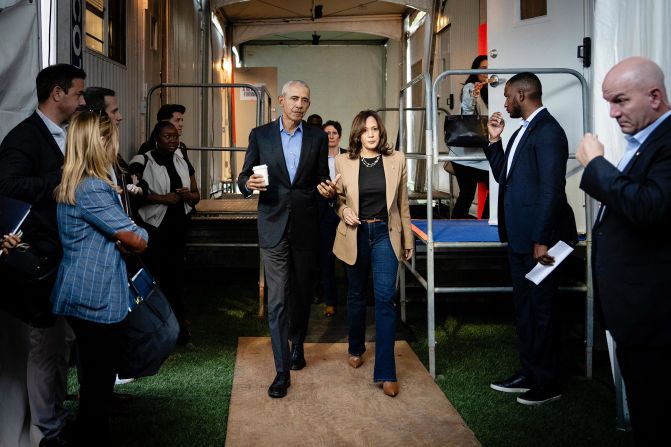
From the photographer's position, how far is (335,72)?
61.9 ft

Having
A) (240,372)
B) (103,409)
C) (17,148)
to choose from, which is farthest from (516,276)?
(17,148)

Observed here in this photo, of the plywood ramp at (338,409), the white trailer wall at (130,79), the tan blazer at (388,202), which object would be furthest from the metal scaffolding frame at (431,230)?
the white trailer wall at (130,79)

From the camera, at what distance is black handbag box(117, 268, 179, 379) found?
2.98 metres

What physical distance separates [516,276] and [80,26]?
3.46 meters

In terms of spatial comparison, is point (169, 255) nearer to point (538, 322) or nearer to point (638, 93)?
point (538, 322)

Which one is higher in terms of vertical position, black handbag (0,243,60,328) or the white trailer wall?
the white trailer wall

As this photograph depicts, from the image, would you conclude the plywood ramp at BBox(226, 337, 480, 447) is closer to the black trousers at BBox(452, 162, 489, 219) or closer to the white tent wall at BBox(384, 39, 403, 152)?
the black trousers at BBox(452, 162, 489, 219)

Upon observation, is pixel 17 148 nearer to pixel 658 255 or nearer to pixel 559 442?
pixel 658 255

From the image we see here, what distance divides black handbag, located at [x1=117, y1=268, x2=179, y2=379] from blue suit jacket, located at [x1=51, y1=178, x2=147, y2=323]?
0.40ft

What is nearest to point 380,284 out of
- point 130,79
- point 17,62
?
point 17,62

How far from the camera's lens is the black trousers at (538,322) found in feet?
13.4

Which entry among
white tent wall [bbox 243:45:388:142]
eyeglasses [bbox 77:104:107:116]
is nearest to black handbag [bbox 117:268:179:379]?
eyeglasses [bbox 77:104:107:116]

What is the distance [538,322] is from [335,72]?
15577 millimetres

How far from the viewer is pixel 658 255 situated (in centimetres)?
223
